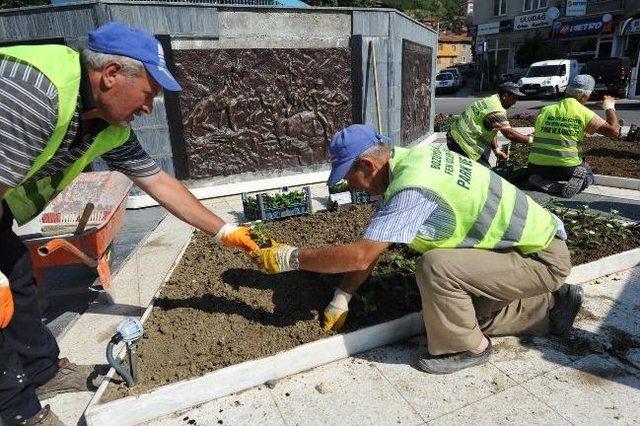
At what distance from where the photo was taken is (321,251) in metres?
2.55

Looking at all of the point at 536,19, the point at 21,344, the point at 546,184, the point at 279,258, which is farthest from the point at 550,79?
the point at 21,344

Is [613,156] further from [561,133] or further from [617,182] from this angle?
[561,133]

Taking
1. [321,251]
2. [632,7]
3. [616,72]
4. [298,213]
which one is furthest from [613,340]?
[632,7]

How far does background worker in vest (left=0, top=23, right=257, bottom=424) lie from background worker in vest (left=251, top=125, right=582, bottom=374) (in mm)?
885

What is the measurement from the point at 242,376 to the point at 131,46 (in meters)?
1.84

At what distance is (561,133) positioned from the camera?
233 inches

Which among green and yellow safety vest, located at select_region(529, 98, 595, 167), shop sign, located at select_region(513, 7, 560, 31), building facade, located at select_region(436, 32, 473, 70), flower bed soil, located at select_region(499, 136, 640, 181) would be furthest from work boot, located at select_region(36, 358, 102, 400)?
building facade, located at select_region(436, 32, 473, 70)

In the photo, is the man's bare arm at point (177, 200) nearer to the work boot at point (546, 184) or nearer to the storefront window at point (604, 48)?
the work boot at point (546, 184)

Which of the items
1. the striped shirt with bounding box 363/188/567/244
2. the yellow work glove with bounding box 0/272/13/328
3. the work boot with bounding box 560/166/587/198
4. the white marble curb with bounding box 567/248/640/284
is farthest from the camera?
the work boot with bounding box 560/166/587/198

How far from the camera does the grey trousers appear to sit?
2547mm

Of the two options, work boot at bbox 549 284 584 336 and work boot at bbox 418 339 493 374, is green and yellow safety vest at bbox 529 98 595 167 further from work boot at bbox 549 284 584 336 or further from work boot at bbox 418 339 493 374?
work boot at bbox 418 339 493 374

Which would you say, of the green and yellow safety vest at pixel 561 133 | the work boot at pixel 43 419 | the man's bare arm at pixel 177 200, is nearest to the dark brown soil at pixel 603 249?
the green and yellow safety vest at pixel 561 133

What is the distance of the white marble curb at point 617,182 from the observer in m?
6.29

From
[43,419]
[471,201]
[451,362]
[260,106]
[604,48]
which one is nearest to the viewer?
[43,419]
